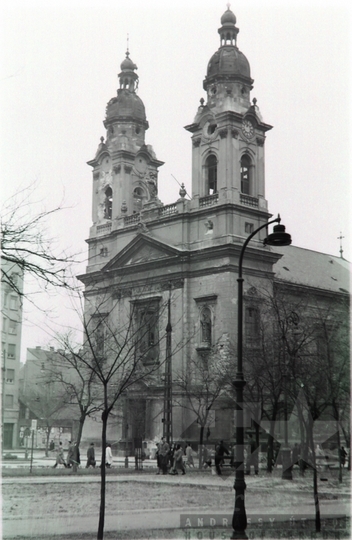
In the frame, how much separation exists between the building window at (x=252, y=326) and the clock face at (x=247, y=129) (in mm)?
13803

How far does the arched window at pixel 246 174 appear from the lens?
6109 cm

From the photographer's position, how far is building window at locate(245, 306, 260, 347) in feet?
166

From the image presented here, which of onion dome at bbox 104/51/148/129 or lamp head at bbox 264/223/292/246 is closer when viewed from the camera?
lamp head at bbox 264/223/292/246

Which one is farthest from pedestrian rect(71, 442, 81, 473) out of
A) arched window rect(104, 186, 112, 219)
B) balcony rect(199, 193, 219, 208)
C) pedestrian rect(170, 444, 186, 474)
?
arched window rect(104, 186, 112, 219)

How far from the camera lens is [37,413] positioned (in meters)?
94.1

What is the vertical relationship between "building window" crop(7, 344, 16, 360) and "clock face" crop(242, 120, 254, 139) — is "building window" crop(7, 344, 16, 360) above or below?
below

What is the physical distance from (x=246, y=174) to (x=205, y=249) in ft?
24.3

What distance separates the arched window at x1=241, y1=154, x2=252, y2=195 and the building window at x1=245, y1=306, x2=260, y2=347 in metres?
10.0

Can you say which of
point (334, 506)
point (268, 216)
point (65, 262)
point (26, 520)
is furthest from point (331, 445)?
point (65, 262)

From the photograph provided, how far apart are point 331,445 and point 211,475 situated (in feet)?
48.0

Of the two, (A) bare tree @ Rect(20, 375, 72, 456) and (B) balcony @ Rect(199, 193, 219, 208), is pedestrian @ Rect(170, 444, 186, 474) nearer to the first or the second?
(B) balcony @ Rect(199, 193, 219, 208)

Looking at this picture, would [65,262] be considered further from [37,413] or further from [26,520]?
[37,413]

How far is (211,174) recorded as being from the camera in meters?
61.7

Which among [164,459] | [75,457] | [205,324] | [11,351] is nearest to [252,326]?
[205,324]
